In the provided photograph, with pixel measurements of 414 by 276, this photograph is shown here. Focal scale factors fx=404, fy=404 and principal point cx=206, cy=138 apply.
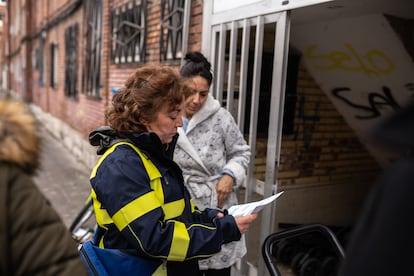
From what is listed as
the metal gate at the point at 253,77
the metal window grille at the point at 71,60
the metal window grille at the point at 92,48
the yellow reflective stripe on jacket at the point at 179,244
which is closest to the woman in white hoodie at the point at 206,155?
the metal gate at the point at 253,77

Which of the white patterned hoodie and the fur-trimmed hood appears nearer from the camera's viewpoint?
the fur-trimmed hood

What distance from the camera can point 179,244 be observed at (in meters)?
1.61

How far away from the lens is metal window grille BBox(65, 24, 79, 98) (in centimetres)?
995

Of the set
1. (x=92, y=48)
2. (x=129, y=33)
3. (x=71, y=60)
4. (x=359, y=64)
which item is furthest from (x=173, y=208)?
(x=71, y=60)

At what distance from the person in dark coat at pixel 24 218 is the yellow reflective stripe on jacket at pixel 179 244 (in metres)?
0.49

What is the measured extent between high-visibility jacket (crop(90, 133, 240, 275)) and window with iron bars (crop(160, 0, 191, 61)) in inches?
102

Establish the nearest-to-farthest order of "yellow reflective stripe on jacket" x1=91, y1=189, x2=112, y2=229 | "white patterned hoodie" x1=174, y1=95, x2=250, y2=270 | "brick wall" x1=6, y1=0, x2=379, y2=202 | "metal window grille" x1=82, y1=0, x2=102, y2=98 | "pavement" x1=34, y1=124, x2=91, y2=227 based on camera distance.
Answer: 1. "yellow reflective stripe on jacket" x1=91, y1=189, x2=112, y2=229
2. "white patterned hoodie" x1=174, y1=95, x2=250, y2=270
3. "brick wall" x1=6, y1=0, x2=379, y2=202
4. "pavement" x1=34, y1=124, x2=91, y2=227
5. "metal window grille" x1=82, y1=0, x2=102, y2=98

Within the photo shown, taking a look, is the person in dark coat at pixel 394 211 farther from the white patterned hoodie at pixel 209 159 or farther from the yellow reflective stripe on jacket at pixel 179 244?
the white patterned hoodie at pixel 209 159

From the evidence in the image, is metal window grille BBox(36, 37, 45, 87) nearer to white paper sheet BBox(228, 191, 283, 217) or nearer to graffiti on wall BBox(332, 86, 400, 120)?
graffiti on wall BBox(332, 86, 400, 120)

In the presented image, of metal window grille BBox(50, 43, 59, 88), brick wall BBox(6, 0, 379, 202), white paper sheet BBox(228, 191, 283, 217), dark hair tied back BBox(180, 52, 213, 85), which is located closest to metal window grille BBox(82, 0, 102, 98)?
brick wall BBox(6, 0, 379, 202)

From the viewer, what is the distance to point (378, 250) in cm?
75

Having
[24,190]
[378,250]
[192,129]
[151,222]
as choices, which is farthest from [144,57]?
[378,250]

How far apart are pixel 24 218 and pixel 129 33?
17.2ft

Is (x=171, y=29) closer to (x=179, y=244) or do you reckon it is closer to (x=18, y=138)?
(x=179, y=244)
